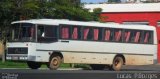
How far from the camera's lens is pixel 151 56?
90.4 ft

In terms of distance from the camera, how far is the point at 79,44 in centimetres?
2445

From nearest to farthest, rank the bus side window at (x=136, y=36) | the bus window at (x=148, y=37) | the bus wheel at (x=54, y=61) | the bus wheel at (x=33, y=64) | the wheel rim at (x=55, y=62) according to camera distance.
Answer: the bus wheel at (x=33, y=64)
the bus wheel at (x=54, y=61)
the wheel rim at (x=55, y=62)
the bus side window at (x=136, y=36)
the bus window at (x=148, y=37)

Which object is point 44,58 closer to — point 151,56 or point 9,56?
point 9,56

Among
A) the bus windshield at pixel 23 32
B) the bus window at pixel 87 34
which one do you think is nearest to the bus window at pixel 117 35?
the bus window at pixel 87 34

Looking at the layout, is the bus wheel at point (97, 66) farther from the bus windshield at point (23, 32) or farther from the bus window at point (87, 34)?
the bus windshield at point (23, 32)

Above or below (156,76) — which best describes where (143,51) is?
below

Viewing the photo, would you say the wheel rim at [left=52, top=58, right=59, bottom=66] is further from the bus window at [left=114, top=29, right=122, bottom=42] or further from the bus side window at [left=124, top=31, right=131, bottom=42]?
the bus side window at [left=124, top=31, right=131, bottom=42]

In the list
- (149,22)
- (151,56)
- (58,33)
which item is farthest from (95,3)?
(58,33)

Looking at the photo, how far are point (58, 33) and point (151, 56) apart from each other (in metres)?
6.75

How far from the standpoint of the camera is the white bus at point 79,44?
73.0ft

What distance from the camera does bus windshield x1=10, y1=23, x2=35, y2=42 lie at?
22.1m

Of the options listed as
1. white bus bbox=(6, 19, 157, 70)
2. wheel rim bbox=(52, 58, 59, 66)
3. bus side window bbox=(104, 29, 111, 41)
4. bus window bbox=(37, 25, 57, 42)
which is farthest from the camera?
bus side window bbox=(104, 29, 111, 41)

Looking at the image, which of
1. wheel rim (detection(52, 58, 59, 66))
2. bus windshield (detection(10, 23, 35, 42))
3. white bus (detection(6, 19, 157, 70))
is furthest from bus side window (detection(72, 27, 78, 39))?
A: bus windshield (detection(10, 23, 35, 42))

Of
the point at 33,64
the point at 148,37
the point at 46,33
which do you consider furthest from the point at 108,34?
the point at 33,64
